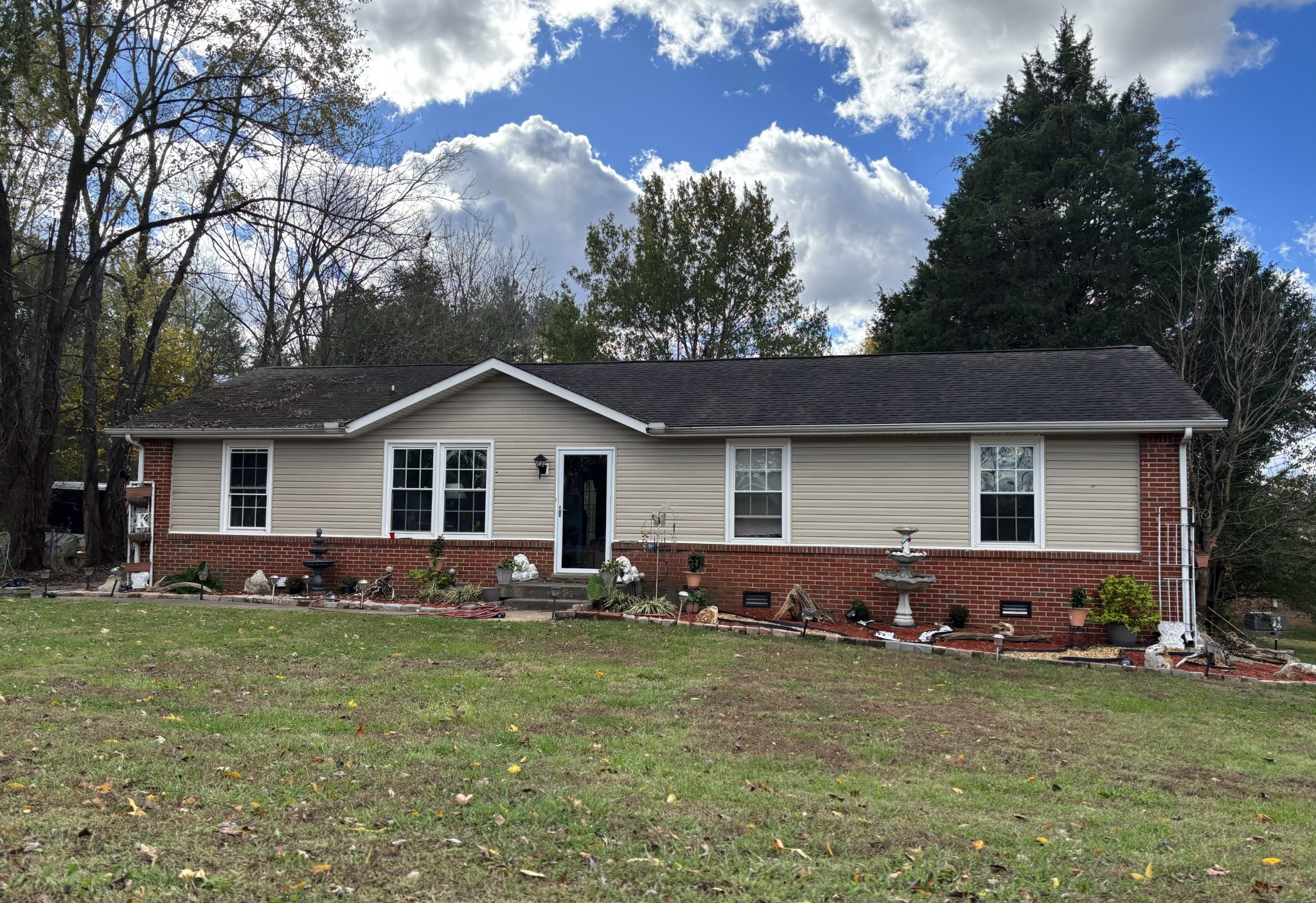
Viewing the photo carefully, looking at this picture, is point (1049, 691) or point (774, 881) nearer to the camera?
point (774, 881)

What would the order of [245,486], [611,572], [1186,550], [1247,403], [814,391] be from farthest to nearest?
[1247,403] → [245,486] → [814,391] → [611,572] → [1186,550]

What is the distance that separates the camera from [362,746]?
553cm

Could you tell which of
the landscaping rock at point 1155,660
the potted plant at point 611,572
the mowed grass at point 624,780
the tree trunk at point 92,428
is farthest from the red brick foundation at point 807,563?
the tree trunk at point 92,428

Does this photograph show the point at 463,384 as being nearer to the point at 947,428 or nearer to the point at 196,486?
the point at 196,486

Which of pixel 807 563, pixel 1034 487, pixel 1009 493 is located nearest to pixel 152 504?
pixel 807 563

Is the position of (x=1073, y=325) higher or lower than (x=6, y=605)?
higher

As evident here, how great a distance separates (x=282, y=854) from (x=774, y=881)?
214cm

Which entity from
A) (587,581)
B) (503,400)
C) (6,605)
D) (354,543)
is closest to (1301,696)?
(587,581)

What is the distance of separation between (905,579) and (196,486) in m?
11.9

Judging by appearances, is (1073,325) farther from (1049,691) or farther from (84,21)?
(84,21)

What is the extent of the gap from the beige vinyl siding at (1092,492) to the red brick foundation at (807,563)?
0.15 metres

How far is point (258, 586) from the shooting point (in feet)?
47.5

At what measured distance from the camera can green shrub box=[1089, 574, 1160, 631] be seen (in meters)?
11.7

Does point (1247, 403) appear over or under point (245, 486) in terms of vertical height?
over
